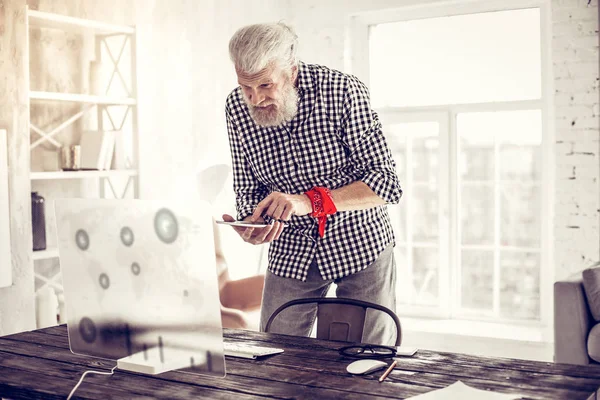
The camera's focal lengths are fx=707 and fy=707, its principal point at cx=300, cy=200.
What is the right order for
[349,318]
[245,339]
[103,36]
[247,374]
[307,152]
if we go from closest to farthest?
1. [247,374]
2. [245,339]
3. [349,318]
4. [307,152]
5. [103,36]

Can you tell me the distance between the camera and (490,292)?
16.5 feet

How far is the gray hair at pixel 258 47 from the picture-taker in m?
2.09

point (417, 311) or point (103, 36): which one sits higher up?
point (103, 36)

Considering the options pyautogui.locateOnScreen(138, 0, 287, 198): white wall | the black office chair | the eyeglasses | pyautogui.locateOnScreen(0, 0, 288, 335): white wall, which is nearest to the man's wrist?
the black office chair

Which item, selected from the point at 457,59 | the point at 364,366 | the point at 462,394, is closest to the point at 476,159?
the point at 457,59

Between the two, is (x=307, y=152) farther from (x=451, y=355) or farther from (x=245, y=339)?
(x=451, y=355)

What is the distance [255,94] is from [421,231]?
3.28 metres

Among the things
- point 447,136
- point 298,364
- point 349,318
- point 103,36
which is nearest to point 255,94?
point 349,318

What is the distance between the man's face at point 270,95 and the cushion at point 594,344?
200cm

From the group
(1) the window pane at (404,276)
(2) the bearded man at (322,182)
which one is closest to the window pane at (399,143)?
(1) the window pane at (404,276)

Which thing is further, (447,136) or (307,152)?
(447,136)

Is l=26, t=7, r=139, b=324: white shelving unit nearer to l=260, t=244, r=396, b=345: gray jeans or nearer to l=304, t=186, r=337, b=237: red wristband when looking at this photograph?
l=260, t=244, r=396, b=345: gray jeans

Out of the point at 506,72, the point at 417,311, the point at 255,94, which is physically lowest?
the point at 417,311

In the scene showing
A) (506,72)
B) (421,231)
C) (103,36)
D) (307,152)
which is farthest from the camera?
(421,231)
